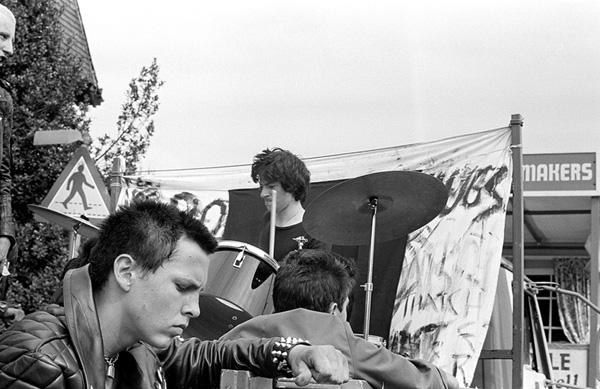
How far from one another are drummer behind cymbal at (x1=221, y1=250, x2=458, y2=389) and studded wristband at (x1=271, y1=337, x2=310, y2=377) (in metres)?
0.76

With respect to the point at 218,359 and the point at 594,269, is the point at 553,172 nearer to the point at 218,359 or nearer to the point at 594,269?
the point at 594,269

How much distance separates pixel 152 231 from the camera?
7.31ft

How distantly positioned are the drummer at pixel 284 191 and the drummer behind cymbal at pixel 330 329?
2.01 metres

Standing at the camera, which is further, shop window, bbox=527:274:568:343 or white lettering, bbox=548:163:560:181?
shop window, bbox=527:274:568:343

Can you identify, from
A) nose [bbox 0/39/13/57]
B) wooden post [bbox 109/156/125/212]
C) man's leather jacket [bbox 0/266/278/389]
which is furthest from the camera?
wooden post [bbox 109/156/125/212]

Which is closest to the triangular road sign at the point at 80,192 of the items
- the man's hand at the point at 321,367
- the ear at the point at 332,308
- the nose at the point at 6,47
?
the nose at the point at 6,47

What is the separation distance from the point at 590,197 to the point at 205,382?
9.56 metres

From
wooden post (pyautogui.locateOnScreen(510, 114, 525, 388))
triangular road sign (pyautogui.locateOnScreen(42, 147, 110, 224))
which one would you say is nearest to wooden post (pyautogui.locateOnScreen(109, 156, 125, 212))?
triangular road sign (pyautogui.locateOnScreen(42, 147, 110, 224))

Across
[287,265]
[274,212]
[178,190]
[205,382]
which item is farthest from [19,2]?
[205,382]

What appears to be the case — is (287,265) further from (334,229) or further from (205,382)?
(334,229)

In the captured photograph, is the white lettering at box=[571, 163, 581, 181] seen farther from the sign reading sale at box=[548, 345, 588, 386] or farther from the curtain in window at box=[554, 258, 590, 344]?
the curtain in window at box=[554, 258, 590, 344]

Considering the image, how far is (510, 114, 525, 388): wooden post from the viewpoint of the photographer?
5.47 meters

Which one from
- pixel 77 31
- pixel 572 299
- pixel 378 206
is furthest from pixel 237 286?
pixel 77 31

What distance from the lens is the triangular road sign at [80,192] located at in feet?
24.4
